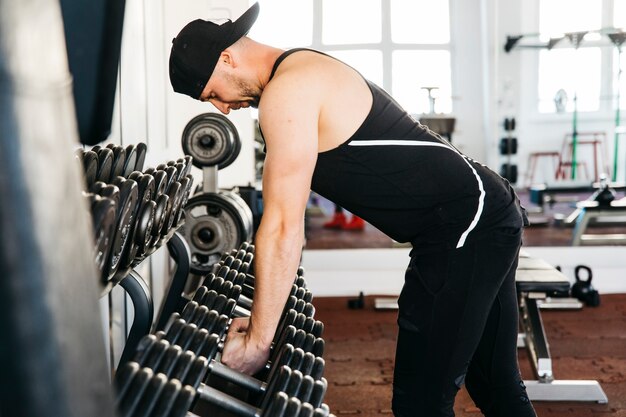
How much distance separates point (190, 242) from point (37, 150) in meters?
2.99

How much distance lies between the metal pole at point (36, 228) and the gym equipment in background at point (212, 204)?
2868 millimetres

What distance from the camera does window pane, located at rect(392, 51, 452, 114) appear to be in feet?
34.3

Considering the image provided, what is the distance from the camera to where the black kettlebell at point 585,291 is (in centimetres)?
452

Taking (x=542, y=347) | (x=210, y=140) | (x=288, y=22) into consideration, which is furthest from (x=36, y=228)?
(x=288, y=22)

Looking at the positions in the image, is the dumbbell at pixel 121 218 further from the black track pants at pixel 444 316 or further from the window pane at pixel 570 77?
the window pane at pixel 570 77

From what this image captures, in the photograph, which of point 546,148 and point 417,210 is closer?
point 417,210

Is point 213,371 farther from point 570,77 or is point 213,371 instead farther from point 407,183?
point 570,77

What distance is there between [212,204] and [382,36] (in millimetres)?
7490

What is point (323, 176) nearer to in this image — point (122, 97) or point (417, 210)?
point (417, 210)

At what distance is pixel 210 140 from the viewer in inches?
140

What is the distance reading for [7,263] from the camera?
487 millimetres

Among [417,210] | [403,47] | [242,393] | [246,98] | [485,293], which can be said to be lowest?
[242,393]

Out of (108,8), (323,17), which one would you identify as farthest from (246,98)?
(323,17)

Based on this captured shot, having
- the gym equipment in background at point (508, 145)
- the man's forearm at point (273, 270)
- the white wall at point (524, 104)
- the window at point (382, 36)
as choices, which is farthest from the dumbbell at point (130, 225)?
the white wall at point (524, 104)
